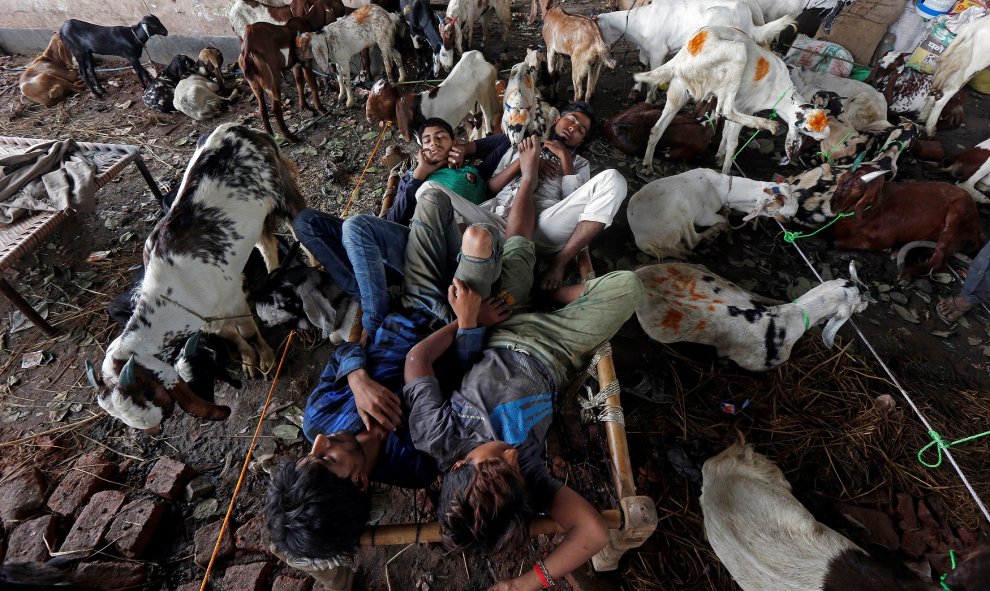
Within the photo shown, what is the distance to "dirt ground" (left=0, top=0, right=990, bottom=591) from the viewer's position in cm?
245

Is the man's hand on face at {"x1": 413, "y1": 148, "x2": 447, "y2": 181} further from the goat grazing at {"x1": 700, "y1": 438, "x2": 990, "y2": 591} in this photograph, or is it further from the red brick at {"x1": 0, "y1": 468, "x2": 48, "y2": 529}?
the red brick at {"x1": 0, "y1": 468, "x2": 48, "y2": 529}

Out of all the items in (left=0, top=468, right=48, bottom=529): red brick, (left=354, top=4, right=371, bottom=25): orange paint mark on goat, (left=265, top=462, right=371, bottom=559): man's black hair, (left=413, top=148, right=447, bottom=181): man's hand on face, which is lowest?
(left=0, top=468, right=48, bottom=529): red brick

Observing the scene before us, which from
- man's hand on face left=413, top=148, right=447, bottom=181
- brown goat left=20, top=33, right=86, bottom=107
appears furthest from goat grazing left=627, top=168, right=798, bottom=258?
brown goat left=20, top=33, right=86, bottom=107

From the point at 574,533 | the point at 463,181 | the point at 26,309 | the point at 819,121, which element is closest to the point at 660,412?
the point at 574,533

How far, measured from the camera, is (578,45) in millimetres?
5508

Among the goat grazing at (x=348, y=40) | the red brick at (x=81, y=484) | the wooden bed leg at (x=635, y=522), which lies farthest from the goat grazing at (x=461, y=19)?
the wooden bed leg at (x=635, y=522)

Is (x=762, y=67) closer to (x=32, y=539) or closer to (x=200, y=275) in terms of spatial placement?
(x=200, y=275)

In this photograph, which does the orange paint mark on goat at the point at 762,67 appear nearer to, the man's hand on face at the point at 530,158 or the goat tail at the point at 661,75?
the goat tail at the point at 661,75

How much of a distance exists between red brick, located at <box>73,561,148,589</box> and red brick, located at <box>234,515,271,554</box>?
0.51 metres

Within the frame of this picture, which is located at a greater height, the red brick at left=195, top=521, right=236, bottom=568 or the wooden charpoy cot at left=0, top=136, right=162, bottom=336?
the wooden charpoy cot at left=0, top=136, right=162, bottom=336

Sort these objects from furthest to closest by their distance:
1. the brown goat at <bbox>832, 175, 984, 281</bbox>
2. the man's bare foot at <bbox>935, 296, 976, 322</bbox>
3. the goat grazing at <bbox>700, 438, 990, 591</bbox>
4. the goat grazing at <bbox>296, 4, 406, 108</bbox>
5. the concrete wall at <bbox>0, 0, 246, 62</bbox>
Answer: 1. the concrete wall at <bbox>0, 0, 246, 62</bbox>
2. the goat grazing at <bbox>296, 4, 406, 108</bbox>
3. the brown goat at <bbox>832, 175, 984, 281</bbox>
4. the man's bare foot at <bbox>935, 296, 976, 322</bbox>
5. the goat grazing at <bbox>700, 438, 990, 591</bbox>

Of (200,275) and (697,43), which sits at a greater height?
(697,43)

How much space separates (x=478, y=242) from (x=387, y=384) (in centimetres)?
88

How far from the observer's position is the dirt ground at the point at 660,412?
2447 millimetres
